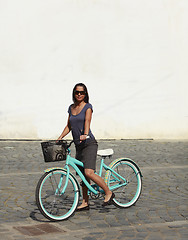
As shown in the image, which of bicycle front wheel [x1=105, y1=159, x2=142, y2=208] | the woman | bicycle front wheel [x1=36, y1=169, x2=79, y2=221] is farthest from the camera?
bicycle front wheel [x1=105, y1=159, x2=142, y2=208]

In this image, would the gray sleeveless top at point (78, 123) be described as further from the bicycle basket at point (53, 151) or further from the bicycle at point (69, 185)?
the bicycle basket at point (53, 151)

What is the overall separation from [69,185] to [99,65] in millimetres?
10507

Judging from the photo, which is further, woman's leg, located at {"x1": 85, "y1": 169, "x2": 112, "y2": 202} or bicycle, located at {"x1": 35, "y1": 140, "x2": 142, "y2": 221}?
woman's leg, located at {"x1": 85, "y1": 169, "x2": 112, "y2": 202}

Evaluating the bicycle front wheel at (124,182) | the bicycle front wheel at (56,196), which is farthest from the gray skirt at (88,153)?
the bicycle front wheel at (124,182)

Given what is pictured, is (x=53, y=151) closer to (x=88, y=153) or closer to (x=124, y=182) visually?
(x=88, y=153)

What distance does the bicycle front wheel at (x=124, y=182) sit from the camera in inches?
256

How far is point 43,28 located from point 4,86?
2.21m

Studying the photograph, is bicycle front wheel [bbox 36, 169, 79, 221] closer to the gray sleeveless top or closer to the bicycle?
the bicycle

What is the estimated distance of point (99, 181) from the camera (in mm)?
6098

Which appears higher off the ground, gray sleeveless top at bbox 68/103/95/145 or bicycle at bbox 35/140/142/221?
gray sleeveless top at bbox 68/103/95/145

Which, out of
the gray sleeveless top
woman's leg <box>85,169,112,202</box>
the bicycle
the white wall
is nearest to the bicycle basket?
the bicycle

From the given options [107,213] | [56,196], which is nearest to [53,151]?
[56,196]

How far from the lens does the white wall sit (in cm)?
1572

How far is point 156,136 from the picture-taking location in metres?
16.4
